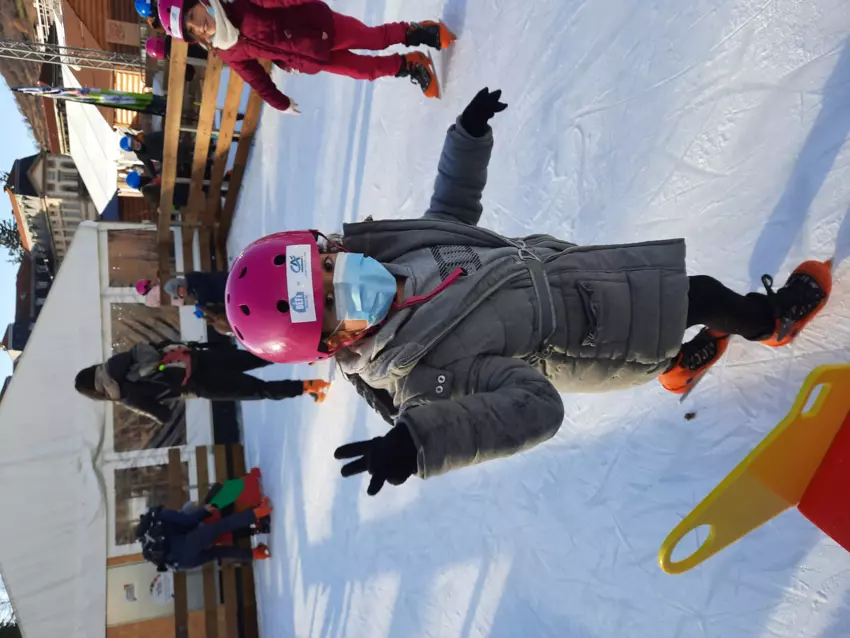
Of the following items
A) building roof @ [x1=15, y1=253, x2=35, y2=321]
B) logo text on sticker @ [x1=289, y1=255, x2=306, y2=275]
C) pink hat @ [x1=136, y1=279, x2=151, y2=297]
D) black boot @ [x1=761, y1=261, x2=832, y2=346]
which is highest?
black boot @ [x1=761, y1=261, x2=832, y2=346]

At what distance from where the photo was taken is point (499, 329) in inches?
46.2

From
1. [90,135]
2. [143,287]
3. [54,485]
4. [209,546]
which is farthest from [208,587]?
[90,135]

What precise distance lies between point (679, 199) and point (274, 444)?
3312 mm

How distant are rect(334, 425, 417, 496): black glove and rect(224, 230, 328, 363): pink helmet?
0.86ft

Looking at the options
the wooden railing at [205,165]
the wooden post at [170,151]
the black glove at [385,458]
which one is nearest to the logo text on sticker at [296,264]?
the black glove at [385,458]

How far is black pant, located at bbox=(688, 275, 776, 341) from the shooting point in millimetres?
1336

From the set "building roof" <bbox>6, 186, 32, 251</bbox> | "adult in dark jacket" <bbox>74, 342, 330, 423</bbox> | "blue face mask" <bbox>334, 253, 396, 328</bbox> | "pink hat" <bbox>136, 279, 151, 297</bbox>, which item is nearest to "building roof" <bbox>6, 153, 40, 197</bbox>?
"building roof" <bbox>6, 186, 32, 251</bbox>

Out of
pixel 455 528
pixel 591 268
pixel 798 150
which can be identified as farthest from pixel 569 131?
pixel 455 528

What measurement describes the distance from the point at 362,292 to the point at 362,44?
176 cm

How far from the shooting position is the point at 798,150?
1.43 meters

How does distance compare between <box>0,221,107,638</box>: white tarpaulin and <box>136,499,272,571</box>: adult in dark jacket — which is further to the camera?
<box>0,221,107,638</box>: white tarpaulin

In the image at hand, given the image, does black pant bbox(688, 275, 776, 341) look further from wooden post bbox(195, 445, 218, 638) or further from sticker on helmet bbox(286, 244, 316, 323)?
wooden post bbox(195, 445, 218, 638)

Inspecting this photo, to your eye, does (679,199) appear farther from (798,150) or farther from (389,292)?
(389,292)

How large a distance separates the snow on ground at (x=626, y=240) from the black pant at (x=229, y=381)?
21.8 inches
